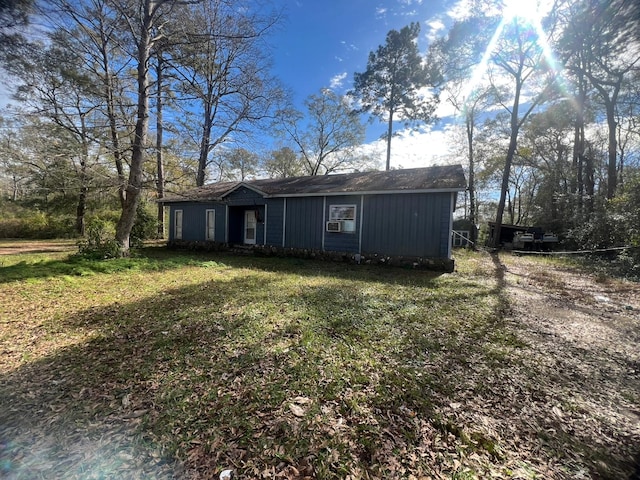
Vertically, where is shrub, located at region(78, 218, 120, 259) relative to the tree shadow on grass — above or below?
above

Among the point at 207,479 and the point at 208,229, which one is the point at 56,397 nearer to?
the point at 207,479

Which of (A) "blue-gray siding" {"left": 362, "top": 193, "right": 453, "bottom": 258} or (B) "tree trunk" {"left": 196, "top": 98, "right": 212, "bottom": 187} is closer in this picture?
(A) "blue-gray siding" {"left": 362, "top": 193, "right": 453, "bottom": 258}

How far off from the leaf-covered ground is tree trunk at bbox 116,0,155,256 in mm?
3930

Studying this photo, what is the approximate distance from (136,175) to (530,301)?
1139 centimetres

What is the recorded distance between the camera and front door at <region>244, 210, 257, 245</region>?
12.8 metres

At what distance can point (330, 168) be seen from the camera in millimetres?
26172

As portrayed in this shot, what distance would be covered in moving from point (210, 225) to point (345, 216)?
23.2 ft

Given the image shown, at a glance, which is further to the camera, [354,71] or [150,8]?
[354,71]

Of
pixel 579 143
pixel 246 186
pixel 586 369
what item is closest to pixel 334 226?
pixel 246 186

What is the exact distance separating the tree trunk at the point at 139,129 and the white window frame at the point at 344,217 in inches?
254

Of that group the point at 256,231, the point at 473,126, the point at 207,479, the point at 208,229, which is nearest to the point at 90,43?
the point at 208,229

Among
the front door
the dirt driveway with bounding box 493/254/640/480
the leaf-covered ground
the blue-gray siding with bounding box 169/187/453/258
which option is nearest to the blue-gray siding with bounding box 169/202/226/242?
the blue-gray siding with bounding box 169/187/453/258

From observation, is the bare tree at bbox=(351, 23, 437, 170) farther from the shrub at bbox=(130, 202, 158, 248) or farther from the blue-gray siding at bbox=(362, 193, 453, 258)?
the shrub at bbox=(130, 202, 158, 248)

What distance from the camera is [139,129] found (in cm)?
880
